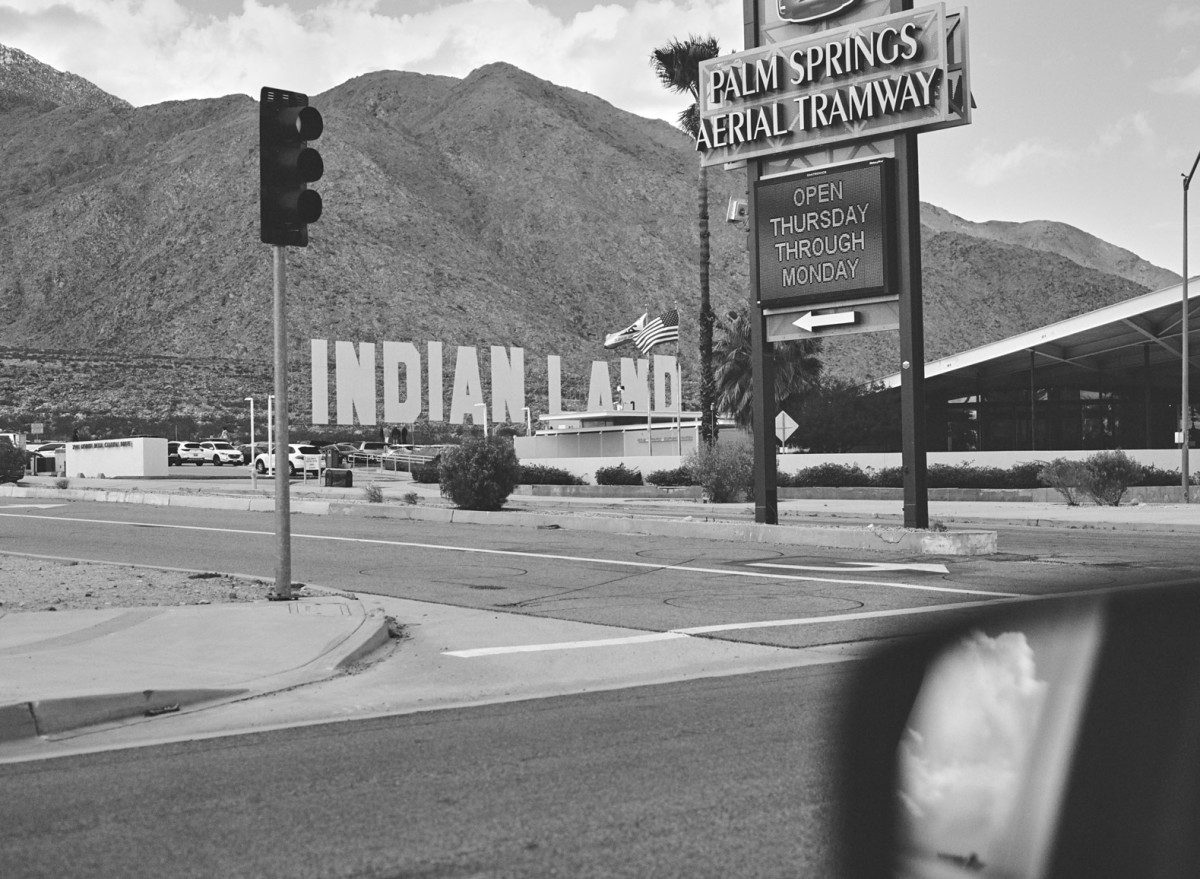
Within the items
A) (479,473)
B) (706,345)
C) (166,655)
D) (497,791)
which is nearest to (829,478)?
(706,345)

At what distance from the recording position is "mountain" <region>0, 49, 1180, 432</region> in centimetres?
11269

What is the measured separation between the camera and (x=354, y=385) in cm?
7856

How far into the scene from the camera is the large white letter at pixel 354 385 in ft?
257

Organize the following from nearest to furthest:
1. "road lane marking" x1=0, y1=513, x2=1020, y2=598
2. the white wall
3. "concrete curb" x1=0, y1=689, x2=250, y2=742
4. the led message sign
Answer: "concrete curb" x1=0, y1=689, x2=250, y2=742, "road lane marking" x1=0, y1=513, x2=1020, y2=598, the led message sign, the white wall

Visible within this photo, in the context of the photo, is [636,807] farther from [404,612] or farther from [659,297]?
[659,297]

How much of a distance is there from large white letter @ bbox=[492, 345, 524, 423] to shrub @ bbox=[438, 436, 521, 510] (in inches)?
2225

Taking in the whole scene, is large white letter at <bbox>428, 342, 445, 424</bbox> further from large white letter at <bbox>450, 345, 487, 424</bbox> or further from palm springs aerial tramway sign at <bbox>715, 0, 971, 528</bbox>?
palm springs aerial tramway sign at <bbox>715, 0, 971, 528</bbox>

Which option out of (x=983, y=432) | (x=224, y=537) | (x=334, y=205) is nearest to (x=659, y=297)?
(x=334, y=205)

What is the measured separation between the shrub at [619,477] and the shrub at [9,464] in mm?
18658

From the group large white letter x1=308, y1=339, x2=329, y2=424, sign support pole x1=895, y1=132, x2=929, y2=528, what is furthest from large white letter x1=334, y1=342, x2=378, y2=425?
sign support pole x1=895, y1=132, x2=929, y2=528

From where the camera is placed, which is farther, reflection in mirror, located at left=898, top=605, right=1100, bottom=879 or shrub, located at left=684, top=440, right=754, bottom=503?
shrub, located at left=684, top=440, right=754, bottom=503

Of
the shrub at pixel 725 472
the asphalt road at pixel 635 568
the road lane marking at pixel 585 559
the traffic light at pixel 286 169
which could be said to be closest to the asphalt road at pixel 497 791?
the asphalt road at pixel 635 568

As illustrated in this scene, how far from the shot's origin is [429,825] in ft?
16.2

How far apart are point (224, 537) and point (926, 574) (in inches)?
433
